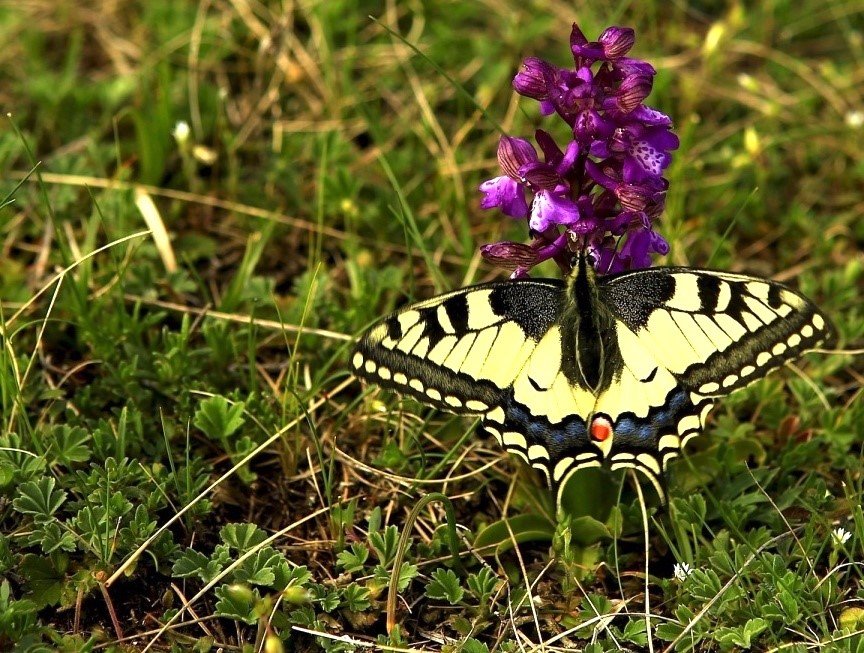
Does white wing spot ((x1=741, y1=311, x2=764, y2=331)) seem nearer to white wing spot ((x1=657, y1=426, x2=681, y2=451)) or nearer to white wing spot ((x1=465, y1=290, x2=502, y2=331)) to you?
white wing spot ((x1=657, y1=426, x2=681, y2=451))

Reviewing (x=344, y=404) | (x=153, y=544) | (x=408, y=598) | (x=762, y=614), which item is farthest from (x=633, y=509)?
(x=153, y=544)

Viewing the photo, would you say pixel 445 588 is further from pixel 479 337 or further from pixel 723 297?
pixel 723 297

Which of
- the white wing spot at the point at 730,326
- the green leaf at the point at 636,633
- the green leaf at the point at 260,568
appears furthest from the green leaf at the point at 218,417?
the white wing spot at the point at 730,326

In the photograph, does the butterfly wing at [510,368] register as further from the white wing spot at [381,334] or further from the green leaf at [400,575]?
the green leaf at [400,575]

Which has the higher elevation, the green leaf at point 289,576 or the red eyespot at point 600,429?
the red eyespot at point 600,429

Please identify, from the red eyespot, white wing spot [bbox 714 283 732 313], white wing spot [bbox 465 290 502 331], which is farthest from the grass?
white wing spot [bbox 714 283 732 313]

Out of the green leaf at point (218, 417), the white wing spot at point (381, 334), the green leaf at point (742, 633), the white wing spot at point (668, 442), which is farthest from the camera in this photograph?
the green leaf at point (218, 417)

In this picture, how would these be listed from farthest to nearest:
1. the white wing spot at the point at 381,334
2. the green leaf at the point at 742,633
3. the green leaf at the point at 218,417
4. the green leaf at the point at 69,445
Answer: the green leaf at the point at 218,417 < the green leaf at the point at 69,445 < the white wing spot at the point at 381,334 < the green leaf at the point at 742,633

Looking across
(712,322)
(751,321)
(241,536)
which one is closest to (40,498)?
(241,536)

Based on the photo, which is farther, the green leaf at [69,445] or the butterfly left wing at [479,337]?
the green leaf at [69,445]
